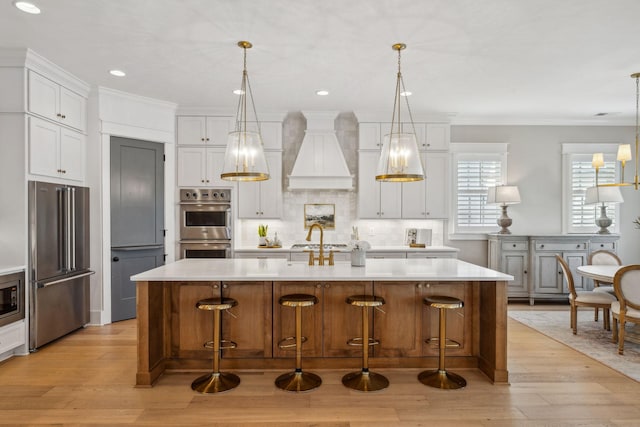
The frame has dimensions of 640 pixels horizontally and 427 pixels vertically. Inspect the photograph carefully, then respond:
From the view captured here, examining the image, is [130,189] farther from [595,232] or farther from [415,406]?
[595,232]

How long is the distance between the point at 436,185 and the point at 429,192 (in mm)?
150

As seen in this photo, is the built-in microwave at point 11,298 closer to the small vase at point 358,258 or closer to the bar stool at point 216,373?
the bar stool at point 216,373

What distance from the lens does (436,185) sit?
19.4 ft

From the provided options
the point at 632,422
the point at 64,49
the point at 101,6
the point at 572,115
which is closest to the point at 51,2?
the point at 101,6

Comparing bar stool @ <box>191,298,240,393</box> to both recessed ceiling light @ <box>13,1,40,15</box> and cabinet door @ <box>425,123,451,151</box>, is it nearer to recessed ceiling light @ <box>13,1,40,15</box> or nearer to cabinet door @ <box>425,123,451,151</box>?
recessed ceiling light @ <box>13,1,40,15</box>

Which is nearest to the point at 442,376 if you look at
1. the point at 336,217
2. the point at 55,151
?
the point at 336,217

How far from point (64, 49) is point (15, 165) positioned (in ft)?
3.97

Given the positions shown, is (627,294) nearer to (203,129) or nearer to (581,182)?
(581,182)

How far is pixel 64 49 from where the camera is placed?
146 inches

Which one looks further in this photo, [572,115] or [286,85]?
[572,115]

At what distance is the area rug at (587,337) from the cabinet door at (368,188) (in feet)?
7.68

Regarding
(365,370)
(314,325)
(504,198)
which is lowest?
(365,370)

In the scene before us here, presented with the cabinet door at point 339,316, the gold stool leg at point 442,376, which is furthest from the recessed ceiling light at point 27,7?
the gold stool leg at point 442,376

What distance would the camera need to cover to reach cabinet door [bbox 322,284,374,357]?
335 cm
